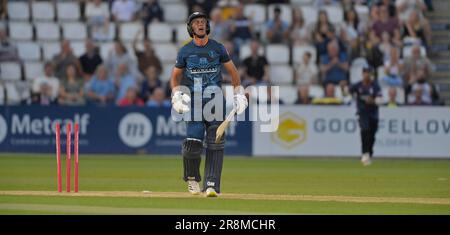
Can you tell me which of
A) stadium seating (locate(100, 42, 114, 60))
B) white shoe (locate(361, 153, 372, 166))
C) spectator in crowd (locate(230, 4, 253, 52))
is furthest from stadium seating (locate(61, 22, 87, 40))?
white shoe (locate(361, 153, 372, 166))

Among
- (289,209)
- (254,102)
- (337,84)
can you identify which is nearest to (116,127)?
(254,102)

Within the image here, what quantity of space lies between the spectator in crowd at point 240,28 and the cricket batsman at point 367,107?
515 centimetres

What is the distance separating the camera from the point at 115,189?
61.6ft

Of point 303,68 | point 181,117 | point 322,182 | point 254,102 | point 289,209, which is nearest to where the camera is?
point 289,209

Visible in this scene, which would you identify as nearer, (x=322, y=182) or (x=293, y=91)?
(x=322, y=182)

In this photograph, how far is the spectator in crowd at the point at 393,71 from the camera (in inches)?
1162

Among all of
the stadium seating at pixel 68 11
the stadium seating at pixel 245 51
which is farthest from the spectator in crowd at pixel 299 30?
the stadium seating at pixel 68 11

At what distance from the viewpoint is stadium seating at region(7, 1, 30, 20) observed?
106 ft

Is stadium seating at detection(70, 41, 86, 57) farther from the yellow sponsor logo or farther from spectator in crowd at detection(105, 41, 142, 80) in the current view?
the yellow sponsor logo

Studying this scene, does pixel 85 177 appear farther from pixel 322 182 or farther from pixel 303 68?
pixel 303 68

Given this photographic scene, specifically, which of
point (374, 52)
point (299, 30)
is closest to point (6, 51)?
point (299, 30)

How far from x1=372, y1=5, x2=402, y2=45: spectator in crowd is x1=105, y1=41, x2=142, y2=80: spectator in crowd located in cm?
567

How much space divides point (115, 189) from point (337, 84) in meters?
11.7

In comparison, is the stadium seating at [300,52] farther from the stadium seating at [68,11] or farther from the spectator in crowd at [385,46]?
the stadium seating at [68,11]
